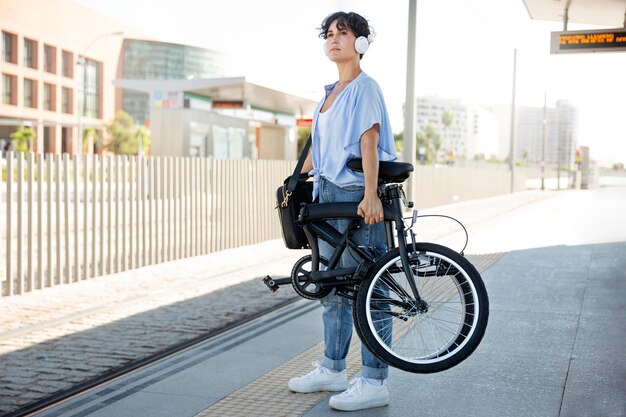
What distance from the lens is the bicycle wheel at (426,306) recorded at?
3898 mm

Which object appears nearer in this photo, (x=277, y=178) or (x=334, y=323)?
(x=334, y=323)

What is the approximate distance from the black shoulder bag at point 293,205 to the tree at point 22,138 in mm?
58652

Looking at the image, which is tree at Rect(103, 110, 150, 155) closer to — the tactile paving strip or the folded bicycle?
the tactile paving strip

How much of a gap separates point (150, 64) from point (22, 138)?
6245 centimetres

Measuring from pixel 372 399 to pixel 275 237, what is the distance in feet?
36.8

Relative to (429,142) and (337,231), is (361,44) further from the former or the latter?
(429,142)

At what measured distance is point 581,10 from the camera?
653 inches

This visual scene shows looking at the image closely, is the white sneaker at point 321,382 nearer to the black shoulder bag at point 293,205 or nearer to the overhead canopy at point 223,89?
the black shoulder bag at point 293,205

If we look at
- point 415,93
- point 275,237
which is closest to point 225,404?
point 415,93

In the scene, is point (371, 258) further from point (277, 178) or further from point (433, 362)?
point (277, 178)

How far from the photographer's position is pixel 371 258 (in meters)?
4.11

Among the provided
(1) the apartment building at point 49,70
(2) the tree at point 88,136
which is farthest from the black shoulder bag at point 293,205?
(2) the tree at point 88,136

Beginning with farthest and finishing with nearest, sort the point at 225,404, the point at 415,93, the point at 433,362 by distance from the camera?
the point at 415,93 → the point at 225,404 → the point at 433,362

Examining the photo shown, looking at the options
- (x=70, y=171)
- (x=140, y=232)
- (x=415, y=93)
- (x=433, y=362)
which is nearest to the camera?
(x=433, y=362)
